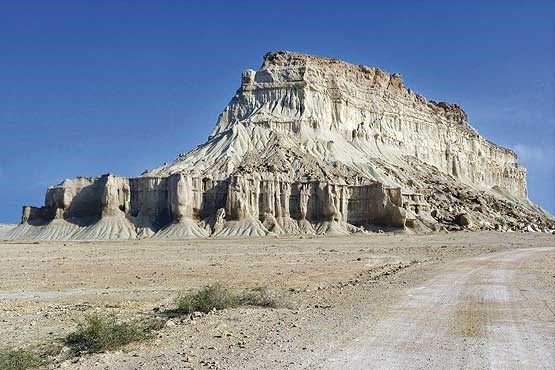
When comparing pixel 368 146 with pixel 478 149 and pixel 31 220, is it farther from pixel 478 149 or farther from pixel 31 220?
pixel 31 220

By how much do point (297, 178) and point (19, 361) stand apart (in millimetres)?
63769

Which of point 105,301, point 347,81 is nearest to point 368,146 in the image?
point 347,81

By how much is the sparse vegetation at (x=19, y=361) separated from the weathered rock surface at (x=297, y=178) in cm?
5103

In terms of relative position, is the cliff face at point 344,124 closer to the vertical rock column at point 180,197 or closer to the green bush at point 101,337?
the vertical rock column at point 180,197

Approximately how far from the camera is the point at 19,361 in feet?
28.7

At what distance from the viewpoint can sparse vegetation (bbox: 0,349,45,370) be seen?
8523 millimetres

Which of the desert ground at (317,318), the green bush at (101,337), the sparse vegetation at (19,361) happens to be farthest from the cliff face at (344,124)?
the sparse vegetation at (19,361)

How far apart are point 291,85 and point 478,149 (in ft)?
193

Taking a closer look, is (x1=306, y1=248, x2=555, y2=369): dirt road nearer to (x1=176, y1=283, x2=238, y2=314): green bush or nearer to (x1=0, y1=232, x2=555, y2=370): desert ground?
(x1=0, y1=232, x2=555, y2=370): desert ground

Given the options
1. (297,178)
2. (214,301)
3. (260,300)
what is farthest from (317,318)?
(297,178)

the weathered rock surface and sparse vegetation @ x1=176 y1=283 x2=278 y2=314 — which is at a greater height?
the weathered rock surface

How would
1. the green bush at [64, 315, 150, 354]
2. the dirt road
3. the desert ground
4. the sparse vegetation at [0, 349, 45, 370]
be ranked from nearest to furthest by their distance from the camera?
the dirt road → the sparse vegetation at [0, 349, 45, 370] → the desert ground → the green bush at [64, 315, 150, 354]

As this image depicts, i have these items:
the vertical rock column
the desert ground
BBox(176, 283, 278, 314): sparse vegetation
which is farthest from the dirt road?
the vertical rock column

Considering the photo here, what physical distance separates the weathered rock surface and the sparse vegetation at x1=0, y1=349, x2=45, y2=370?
51028 mm
